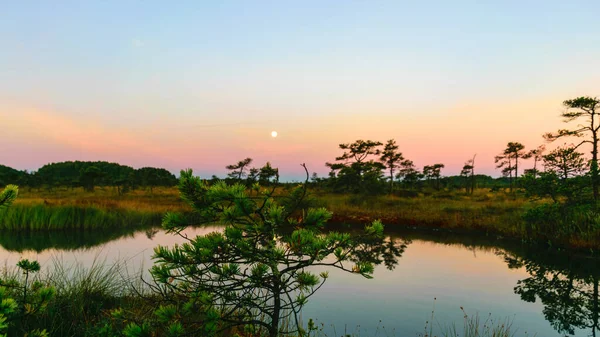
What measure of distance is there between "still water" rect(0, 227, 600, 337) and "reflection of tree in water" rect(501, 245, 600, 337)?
3 cm

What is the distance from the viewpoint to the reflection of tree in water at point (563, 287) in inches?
373

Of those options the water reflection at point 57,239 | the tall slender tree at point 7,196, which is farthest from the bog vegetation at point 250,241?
the water reflection at point 57,239

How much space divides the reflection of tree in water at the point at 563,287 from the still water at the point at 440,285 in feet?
0.09

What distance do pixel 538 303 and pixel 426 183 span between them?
229 ft

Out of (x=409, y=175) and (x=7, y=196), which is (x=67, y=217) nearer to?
(x=7, y=196)

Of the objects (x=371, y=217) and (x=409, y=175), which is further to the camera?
(x=409, y=175)

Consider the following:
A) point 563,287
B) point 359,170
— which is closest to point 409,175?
point 359,170

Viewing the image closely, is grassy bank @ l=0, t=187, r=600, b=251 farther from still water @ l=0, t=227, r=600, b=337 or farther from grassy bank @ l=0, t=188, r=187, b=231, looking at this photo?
still water @ l=0, t=227, r=600, b=337

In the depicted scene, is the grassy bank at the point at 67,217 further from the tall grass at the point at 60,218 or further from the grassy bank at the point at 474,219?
the grassy bank at the point at 474,219

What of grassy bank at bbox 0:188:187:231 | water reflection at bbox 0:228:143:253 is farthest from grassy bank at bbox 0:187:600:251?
water reflection at bbox 0:228:143:253

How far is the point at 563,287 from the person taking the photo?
12.1 metres

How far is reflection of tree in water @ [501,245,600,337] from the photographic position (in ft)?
31.1

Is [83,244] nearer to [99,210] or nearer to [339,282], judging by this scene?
[99,210]

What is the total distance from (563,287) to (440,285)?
13.9ft
